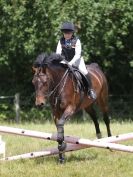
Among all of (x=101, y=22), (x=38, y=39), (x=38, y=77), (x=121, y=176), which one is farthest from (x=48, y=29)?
(x=121, y=176)

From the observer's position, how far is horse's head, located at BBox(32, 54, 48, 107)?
871cm

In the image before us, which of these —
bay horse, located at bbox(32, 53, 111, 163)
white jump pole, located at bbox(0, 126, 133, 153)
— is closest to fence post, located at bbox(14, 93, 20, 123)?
bay horse, located at bbox(32, 53, 111, 163)

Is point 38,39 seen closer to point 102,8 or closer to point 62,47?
point 102,8

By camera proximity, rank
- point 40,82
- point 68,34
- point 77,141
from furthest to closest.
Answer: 1. point 68,34
2. point 40,82
3. point 77,141

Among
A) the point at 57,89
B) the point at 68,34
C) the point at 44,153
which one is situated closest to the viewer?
the point at 44,153

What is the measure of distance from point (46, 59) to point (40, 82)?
51cm

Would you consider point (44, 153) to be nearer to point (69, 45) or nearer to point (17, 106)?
point (69, 45)

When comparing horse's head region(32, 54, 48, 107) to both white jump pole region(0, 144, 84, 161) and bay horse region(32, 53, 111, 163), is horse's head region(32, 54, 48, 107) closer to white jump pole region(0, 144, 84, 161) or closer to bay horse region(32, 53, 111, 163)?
bay horse region(32, 53, 111, 163)

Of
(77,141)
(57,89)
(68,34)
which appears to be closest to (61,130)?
(77,141)

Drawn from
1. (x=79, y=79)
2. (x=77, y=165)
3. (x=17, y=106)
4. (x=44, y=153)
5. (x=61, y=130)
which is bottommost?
(x=77, y=165)

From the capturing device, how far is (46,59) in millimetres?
9109

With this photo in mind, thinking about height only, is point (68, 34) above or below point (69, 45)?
above

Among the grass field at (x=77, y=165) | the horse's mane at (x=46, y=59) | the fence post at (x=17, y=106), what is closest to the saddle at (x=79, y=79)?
the horse's mane at (x=46, y=59)

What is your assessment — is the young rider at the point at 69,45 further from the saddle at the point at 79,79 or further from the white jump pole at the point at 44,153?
the white jump pole at the point at 44,153
